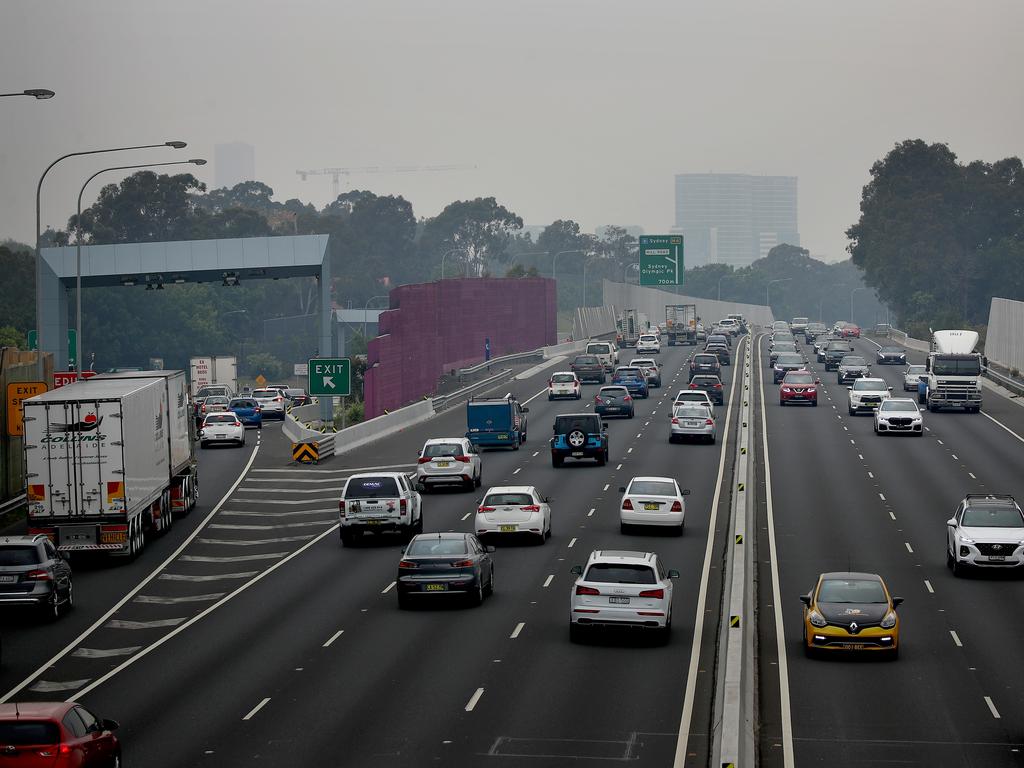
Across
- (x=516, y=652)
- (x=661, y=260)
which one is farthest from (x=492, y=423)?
(x=661, y=260)

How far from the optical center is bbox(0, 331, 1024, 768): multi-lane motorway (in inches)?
766

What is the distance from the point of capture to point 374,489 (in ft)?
124

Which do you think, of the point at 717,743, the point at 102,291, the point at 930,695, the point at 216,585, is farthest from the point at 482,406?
the point at 102,291

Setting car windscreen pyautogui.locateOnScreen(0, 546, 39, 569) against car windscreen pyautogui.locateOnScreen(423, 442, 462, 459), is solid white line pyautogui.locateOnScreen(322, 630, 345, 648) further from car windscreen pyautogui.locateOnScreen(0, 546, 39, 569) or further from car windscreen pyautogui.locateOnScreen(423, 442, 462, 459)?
car windscreen pyautogui.locateOnScreen(423, 442, 462, 459)

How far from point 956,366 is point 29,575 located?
5082 centimetres

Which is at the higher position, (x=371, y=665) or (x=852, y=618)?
(x=852, y=618)

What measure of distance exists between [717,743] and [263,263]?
6921 cm

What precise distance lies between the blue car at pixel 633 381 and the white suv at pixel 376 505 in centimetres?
4166

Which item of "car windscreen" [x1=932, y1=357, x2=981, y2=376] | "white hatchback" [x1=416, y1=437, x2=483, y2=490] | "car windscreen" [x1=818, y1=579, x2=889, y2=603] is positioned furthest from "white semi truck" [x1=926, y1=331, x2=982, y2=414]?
"car windscreen" [x1=818, y1=579, x2=889, y2=603]

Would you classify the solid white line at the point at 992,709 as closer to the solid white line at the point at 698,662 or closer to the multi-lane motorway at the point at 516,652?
the multi-lane motorway at the point at 516,652

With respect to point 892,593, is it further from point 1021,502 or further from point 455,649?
point 1021,502

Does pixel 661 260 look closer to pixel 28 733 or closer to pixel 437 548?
pixel 437 548

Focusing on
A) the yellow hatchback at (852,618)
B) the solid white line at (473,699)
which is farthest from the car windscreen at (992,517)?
the solid white line at (473,699)

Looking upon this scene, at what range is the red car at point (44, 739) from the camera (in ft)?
50.9
